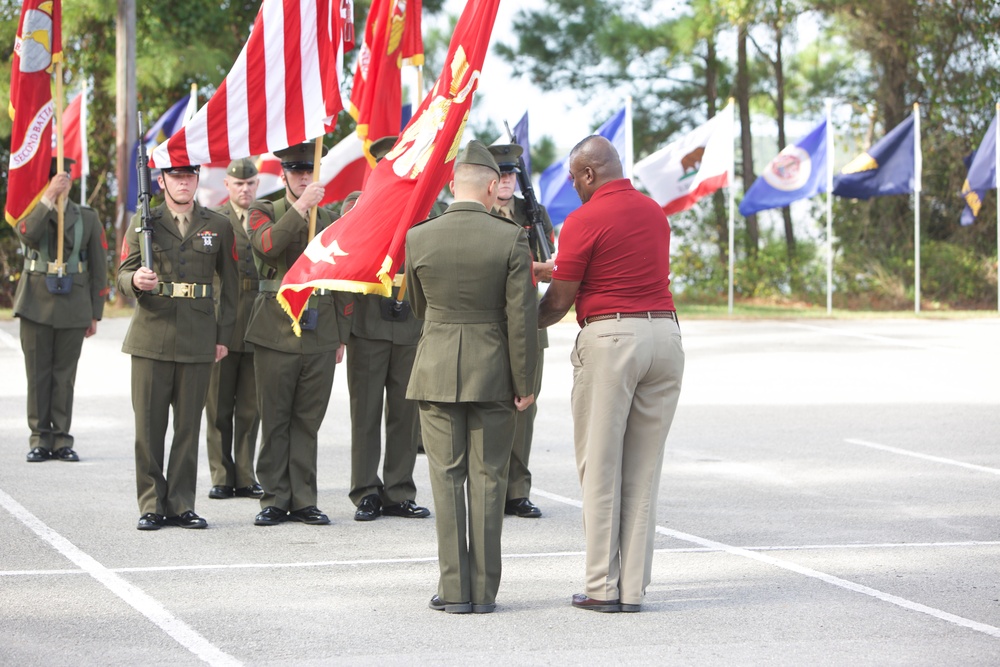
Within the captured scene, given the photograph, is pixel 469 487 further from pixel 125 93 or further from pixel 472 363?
pixel 125 93

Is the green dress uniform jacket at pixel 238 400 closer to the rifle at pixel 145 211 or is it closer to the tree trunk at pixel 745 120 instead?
the rifle at pixel 145 211

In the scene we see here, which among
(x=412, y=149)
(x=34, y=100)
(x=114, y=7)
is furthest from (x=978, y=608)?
(x=114, y=7)

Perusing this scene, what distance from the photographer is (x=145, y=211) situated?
7969 millimetres

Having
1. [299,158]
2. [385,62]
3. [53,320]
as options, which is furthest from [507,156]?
[53,320]

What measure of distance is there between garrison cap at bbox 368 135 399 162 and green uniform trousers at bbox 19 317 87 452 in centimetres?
361

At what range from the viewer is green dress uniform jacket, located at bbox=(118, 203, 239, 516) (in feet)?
26.4

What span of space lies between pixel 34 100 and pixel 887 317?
1872cm

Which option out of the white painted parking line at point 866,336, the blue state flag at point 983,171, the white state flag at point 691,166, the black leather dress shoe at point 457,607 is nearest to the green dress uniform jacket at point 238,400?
the black leather dress shoe at point 457,607

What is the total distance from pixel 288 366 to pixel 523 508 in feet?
5.53

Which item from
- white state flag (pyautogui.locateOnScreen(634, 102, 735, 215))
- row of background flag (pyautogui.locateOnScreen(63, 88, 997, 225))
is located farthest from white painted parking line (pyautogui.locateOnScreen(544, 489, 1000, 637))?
white state flag (pyautogui.locateOnScreen(634, 102, 735, 215))

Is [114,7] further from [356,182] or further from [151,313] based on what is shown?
[151,313]

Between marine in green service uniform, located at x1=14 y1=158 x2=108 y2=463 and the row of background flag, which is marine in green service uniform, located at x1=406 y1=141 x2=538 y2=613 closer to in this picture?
marine in green service uniform, located at x1=14 y1=158 x2=108 y2=463

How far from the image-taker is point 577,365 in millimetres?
6355

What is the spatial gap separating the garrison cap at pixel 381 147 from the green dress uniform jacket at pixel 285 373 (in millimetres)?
614
